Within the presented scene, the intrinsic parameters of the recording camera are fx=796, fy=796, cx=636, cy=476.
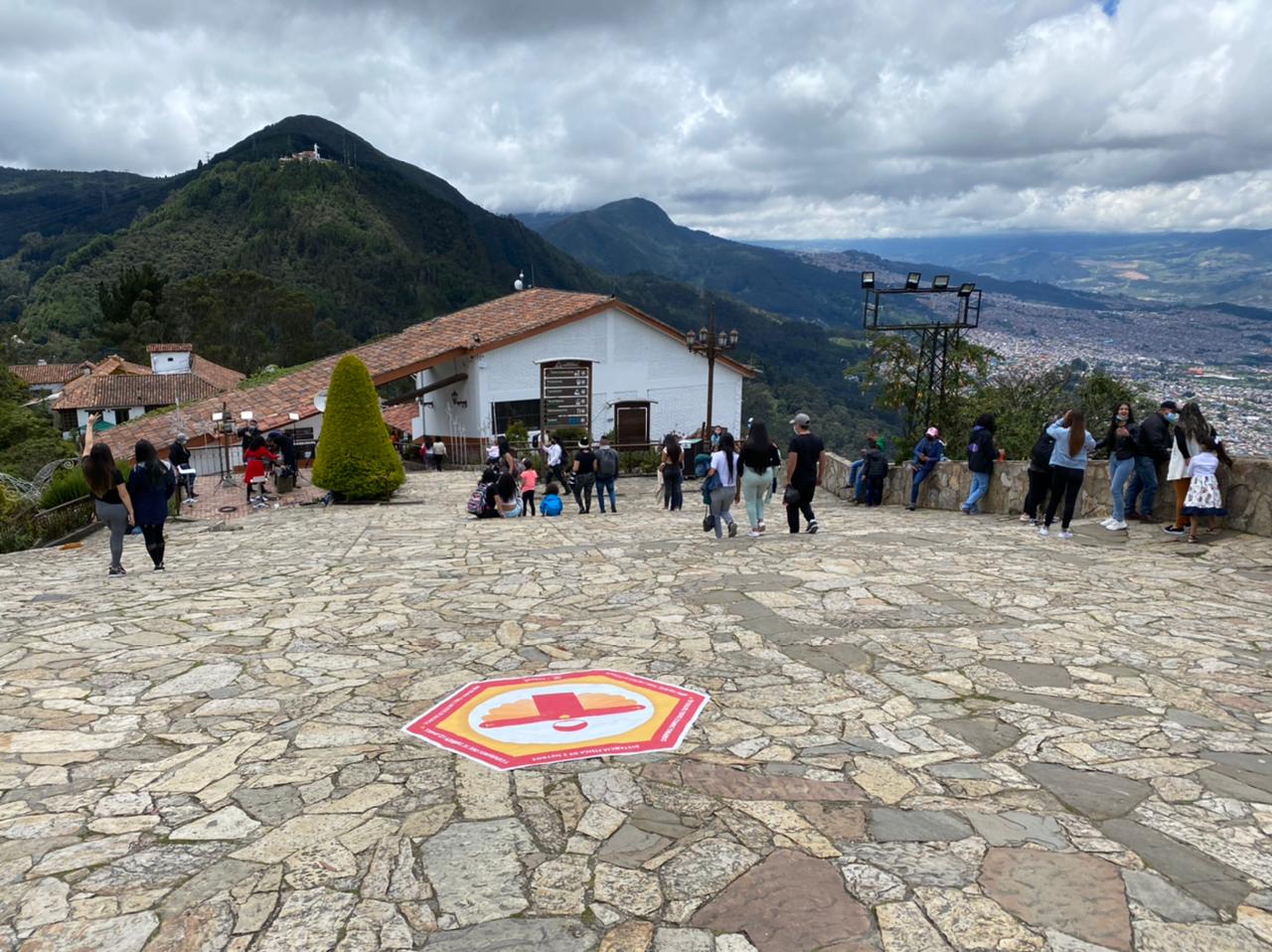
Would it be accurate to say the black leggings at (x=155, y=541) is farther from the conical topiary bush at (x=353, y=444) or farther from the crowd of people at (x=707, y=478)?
the conical topiary bush at (x=353, y=444)

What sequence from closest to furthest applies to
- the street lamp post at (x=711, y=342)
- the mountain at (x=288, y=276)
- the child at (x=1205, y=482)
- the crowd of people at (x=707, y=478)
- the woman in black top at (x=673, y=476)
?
the child at (x=1205, y=482), the crowd of people at (x=707, y=478), the woman in black top at (x=673, y=476), the street lamp post at (x=711, y=342), the mountain at (x=288, y=276)

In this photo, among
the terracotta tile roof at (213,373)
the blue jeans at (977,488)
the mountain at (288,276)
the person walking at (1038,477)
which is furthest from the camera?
the mountain at (288,276)

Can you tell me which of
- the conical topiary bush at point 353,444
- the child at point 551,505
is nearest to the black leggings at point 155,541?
the child at point 551,505

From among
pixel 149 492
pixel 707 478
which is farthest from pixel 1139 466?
pixel 149 492

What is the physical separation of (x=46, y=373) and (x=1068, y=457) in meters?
72.7

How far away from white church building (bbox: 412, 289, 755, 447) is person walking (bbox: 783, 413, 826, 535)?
16.7 metres

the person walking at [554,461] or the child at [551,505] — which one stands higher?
the person walking at [554,461]

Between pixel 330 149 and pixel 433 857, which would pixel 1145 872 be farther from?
pixel 330 149

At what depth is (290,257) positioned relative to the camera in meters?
84.1

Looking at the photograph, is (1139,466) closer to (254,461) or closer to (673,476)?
(673,476)

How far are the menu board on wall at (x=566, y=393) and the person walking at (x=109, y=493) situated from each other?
59.5 feet

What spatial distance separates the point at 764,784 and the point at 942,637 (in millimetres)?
2777

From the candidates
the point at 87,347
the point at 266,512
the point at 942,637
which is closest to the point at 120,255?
the point at 87,347

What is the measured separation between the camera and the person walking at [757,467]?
942 centimetres
